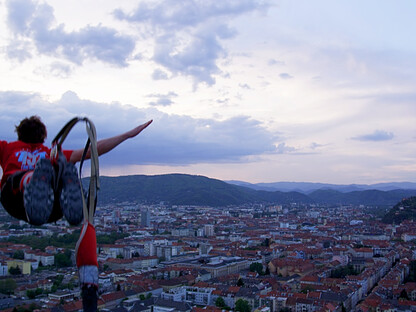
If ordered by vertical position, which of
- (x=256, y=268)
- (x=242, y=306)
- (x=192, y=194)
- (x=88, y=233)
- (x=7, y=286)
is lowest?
(x=256, y=268)

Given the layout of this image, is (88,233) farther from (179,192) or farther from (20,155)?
(179,192)

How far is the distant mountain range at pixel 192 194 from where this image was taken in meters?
58.0

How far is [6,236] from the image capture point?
72.5 ft

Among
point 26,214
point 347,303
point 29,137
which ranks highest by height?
point 29,137

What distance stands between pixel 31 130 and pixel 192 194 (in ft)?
191

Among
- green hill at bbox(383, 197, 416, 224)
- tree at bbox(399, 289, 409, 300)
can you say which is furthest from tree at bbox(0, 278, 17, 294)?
green hill at bbox(383, 197, 416, 224)

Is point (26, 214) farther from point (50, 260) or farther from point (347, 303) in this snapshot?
point (50, 260)

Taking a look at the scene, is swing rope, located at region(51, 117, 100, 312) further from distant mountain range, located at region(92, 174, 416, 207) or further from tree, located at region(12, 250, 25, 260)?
distant mountain range, located at region(92, 174, 416, 207)

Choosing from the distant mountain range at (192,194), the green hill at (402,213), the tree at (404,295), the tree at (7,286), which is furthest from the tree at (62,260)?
the distant mountain range at (192,194)

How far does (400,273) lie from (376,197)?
55.0m

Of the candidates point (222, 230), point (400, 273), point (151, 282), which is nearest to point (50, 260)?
point (151, 282)

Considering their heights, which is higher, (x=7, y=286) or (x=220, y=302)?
(x=7, y=286)

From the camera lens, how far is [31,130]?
995mm

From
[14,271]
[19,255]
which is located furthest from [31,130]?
[19,255]
